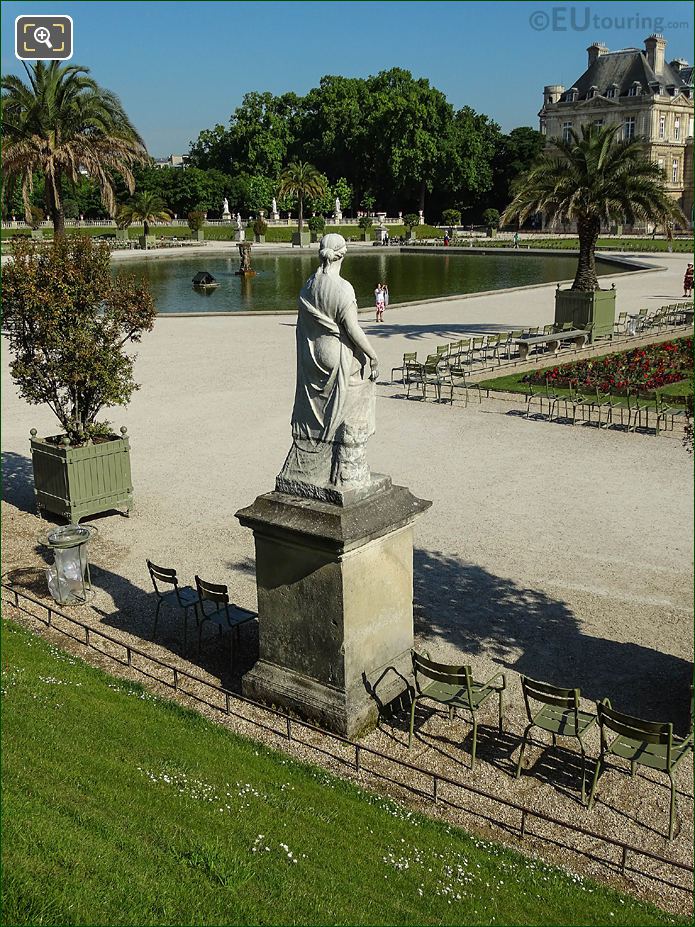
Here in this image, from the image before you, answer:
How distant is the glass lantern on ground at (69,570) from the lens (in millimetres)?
10000

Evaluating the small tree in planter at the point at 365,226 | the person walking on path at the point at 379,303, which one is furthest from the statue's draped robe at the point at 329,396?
the small tree in planter at the point at 365,226

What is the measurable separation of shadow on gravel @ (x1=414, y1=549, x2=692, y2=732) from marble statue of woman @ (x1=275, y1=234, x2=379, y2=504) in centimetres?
230

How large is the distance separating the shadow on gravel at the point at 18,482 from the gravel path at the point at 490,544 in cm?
4

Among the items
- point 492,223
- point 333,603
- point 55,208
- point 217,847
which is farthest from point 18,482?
point 492,223

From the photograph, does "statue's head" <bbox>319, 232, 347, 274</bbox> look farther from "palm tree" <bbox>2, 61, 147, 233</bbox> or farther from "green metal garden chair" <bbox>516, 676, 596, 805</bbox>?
"palm tree" <bbox>2, 61, 147, 233</bbox>

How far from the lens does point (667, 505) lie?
12414 millimetres

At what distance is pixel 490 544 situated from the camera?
36.8 feet

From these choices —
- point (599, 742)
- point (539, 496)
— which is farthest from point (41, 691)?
point (539, 496)

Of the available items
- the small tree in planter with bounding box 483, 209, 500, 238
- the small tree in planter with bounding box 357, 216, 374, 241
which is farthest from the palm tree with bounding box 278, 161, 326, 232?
the small tree in planter with bounding box 483, 209, 500, 238

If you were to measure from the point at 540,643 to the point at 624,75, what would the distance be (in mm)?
91837

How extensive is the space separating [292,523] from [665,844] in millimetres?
3438

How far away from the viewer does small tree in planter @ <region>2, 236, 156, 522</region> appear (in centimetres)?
1184

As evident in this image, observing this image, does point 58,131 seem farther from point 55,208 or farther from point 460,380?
point 460,380

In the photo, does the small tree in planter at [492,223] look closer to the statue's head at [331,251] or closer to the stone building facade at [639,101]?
the stone building facade at [639,101]
